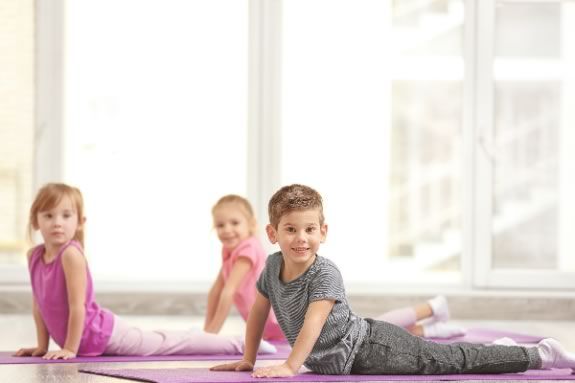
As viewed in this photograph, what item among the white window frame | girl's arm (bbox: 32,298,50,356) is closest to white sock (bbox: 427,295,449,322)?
girl's arm (bbox: 32,298,50,356)

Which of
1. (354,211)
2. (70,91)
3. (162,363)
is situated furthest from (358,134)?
(162,363)

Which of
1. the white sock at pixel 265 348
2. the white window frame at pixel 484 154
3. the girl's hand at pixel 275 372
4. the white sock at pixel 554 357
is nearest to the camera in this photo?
the girl's hand at pixel 275 372

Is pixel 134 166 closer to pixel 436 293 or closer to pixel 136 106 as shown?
pixel 136 106

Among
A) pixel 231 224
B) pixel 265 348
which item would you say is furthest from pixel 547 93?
pixel 265 348

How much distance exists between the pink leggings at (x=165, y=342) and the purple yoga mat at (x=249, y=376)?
411 millimetres

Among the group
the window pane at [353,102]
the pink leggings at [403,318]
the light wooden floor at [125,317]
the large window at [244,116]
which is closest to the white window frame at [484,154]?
the large window at [244,116]

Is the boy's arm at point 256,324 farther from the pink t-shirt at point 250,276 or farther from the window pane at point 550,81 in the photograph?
the window pane at point 550,81

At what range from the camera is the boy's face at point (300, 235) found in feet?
9.86

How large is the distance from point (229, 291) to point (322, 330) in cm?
99

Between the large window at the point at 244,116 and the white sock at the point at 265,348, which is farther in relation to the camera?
the large window at the point at 244,116

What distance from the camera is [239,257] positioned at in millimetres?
4074

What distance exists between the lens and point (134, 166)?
5.80m

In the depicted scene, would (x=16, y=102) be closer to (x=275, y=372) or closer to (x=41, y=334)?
(x=41, y=334)

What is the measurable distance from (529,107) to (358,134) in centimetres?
286
